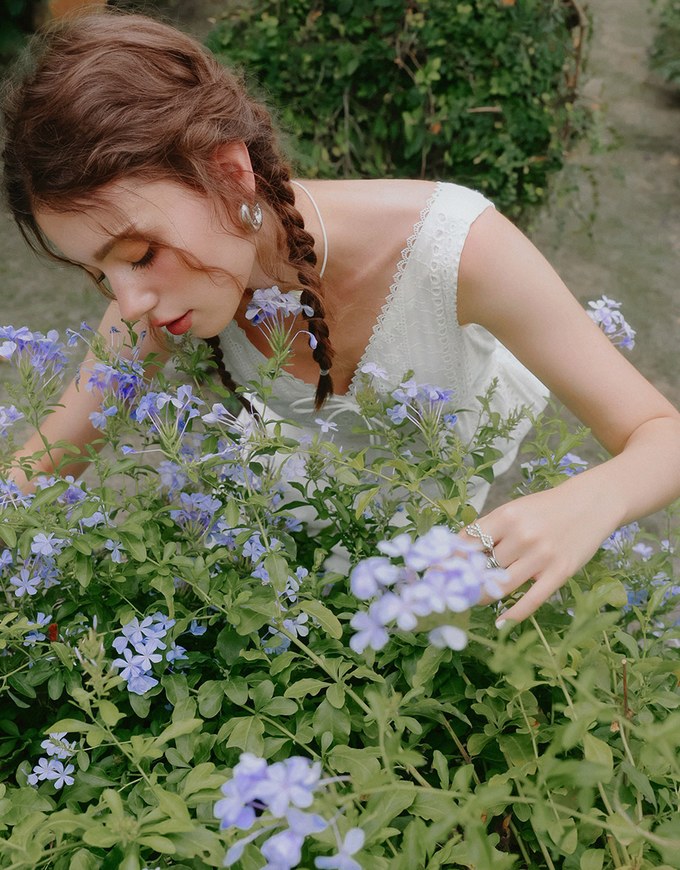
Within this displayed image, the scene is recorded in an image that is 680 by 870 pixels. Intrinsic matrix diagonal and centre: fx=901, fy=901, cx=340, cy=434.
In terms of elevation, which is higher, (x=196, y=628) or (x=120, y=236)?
(x=120, y=236)

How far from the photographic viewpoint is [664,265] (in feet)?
11.0

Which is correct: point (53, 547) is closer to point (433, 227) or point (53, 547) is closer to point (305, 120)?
point (433, 227)

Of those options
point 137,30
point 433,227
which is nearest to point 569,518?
point 433,227

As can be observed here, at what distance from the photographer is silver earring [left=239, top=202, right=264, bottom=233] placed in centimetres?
121

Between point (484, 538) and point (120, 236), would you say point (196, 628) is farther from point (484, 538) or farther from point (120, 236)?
point (120, 236)

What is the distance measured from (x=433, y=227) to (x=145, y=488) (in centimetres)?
66

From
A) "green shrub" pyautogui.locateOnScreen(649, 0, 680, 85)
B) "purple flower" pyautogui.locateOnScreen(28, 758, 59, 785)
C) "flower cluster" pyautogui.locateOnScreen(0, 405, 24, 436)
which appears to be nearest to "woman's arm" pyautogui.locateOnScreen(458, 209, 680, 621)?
"purple flower" pyautogui.locateOnScreen(28, 758, 59, 785)

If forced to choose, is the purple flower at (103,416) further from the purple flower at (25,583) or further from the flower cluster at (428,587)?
the flower cluster at (428,587)

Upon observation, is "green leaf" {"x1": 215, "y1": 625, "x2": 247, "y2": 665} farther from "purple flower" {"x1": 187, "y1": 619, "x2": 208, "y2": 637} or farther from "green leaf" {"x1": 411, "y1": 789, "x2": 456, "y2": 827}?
"green leaf" {"x1": 411, "y1": 789, "x2": 456, "y2": 827}

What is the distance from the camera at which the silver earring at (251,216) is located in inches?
47.5

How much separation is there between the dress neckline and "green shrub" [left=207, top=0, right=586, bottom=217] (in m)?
1.20

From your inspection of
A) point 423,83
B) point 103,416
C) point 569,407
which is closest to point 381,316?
point 569,407

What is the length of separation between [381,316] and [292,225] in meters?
0.30

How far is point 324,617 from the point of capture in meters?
0.87
